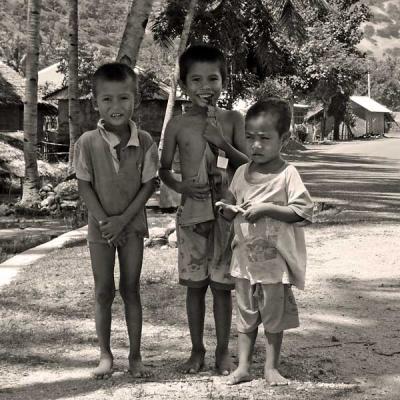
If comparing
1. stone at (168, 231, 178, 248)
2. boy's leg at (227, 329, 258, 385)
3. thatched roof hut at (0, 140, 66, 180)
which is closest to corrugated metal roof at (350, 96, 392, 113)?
thatched roof hut at (0, 140, 66, 180)

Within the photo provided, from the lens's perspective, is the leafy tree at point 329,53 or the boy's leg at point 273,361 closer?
the boy's leg at point 273,361

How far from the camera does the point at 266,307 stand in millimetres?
3627

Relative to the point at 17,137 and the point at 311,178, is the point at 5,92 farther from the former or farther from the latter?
the point at 311,178

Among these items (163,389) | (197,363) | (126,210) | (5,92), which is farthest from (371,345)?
(5,92)

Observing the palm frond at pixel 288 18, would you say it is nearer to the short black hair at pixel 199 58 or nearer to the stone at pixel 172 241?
the stone at pixel 172 241

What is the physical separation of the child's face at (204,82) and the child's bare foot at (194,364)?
1351 mm

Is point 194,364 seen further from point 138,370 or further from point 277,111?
point 277,111

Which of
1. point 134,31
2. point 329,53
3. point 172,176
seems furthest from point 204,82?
point 329,53

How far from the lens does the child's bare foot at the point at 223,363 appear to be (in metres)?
3.88

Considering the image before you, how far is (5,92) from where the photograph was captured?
906 inches

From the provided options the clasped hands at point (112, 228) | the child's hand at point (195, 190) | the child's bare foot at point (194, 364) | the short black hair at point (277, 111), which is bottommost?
the child's bare foot at point (194, 364)

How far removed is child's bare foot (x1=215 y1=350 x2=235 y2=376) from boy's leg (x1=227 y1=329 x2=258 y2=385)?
11cm

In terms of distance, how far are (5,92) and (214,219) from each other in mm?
20454

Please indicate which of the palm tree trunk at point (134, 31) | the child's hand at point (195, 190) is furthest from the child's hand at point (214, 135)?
the palm tree trunk at point (134, 31)
